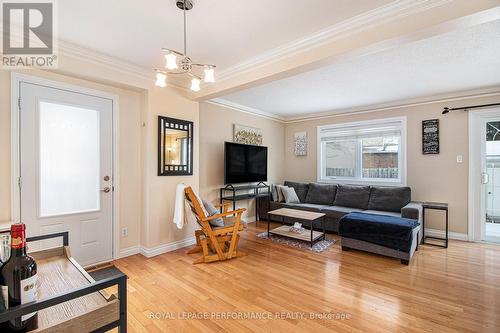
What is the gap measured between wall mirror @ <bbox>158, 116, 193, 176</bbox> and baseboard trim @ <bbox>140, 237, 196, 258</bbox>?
1.02 m

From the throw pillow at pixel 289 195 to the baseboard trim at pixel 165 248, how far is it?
83.8 inches

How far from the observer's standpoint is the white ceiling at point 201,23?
192 centimetres

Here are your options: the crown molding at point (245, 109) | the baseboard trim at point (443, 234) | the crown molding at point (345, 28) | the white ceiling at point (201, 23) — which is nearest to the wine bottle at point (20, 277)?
the white ceiling at point (201, 23)

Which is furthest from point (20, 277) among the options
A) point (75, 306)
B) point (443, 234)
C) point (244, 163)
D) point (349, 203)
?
point (443, 234)

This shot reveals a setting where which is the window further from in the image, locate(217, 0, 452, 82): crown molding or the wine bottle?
the wine bottle

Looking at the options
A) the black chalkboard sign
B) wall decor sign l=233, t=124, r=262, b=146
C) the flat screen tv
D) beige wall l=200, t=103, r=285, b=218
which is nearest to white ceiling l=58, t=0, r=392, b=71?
beige wall l=200, t=103, r=285, b=218

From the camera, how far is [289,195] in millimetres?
5094

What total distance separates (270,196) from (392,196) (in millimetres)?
2292

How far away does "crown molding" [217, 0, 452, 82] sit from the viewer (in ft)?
6.00

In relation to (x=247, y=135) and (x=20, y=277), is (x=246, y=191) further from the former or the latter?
(x=20, y=277)

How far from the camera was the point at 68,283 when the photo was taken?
3.62ft

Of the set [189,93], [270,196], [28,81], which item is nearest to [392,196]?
[270,196]

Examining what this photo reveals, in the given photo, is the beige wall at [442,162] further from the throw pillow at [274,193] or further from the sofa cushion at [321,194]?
the throw pillow at [274,193]

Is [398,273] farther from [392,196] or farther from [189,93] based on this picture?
[189,93]
